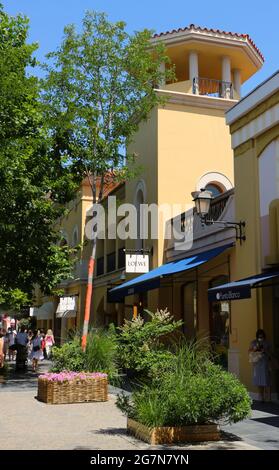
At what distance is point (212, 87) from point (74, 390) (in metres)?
14.6

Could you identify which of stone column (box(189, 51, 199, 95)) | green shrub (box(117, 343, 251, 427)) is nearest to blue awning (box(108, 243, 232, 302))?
green shrub (box(117, 343, 251, 427))

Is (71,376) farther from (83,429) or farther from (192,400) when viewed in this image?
(192,400)

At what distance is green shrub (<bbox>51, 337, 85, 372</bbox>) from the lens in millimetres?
12711

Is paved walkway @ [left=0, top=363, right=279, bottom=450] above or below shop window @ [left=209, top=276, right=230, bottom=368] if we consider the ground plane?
below

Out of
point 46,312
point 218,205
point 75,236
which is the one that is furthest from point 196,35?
point 46,312

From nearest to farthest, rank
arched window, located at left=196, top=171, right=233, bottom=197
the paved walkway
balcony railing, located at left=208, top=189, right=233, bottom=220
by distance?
the paved walkway → balcony railing, located at left=208, top=189, right=233, bottom=220 → arched window, located at left=196, top=171, right=233, bottom=197

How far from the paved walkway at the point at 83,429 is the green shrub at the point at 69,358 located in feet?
3.32

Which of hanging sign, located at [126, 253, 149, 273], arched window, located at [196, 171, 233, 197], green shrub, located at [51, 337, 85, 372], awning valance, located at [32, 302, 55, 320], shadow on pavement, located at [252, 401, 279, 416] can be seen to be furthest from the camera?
awning valance, located at [32, 302, 55, 320]

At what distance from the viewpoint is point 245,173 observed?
13688 mm

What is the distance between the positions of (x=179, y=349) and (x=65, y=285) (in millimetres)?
25611

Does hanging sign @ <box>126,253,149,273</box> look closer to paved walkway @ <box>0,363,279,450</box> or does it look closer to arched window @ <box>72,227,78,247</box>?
paved walkway @ <box>0,363,279,450</box>

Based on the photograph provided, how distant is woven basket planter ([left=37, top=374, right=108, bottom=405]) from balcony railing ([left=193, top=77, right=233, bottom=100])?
490 inches

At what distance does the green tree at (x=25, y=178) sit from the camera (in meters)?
15.3

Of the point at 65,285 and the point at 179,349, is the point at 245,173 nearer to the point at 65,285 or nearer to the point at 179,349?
the point at 179,349
